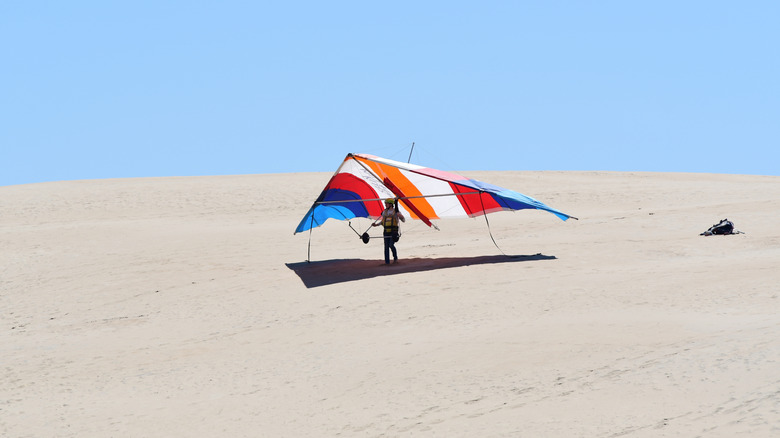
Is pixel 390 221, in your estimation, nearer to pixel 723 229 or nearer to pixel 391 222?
pixel 391 222

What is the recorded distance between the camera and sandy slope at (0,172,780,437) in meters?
6.40

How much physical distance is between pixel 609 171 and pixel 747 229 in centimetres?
2115

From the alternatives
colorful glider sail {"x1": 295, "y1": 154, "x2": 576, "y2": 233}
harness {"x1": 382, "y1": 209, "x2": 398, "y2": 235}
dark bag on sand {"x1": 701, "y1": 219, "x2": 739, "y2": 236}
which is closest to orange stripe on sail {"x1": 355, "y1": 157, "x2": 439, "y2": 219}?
colorful glider sail {"x1": 295, "y1": 154, "x2": 576, "y2": 233}

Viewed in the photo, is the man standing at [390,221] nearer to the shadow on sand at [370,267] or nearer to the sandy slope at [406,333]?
the shadow on sand at [370,267]

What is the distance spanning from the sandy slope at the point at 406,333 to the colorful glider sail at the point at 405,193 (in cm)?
82

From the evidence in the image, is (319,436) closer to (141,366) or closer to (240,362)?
(240,362)

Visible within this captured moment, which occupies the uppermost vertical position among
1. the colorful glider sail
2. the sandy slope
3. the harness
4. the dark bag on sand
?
the colorful glider sail

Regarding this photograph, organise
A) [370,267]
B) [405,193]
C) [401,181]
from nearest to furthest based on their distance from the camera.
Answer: [370,267] < [401,181] < [405,193]

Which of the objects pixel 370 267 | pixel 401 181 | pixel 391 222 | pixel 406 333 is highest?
pixel 401 181

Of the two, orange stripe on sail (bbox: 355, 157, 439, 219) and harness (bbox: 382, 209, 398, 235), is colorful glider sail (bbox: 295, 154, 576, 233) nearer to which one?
orange stripe on sail (bbox: 355, 157, 439, 219)

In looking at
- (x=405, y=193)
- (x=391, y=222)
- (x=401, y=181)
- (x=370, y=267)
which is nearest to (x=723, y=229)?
(x=405, y=193)

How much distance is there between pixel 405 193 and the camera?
14.8 m

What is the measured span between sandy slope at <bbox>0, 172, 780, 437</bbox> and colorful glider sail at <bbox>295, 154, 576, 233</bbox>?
0.82 meters

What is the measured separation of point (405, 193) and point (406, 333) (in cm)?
589
